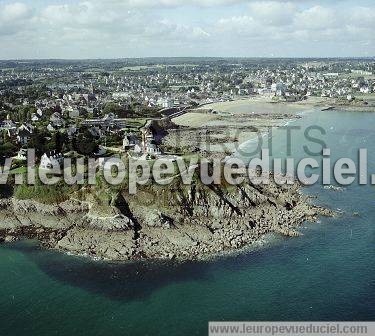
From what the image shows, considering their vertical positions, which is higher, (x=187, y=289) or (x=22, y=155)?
(x=22, y=155)

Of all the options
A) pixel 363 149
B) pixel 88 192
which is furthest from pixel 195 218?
pixel 363 149

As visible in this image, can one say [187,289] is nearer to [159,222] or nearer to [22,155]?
[159,222]

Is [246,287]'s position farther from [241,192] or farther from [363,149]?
[363,149]

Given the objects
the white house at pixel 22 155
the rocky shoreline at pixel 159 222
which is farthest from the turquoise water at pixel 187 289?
the white house at pixel 22 155

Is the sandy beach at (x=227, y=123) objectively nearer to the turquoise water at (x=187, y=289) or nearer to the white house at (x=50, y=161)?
the white house at (x=50, y=161)

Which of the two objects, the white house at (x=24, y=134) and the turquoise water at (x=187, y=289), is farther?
the white house at (x=24, y=134)

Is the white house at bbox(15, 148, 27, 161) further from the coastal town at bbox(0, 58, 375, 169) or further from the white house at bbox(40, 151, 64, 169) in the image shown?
the white house at bbox(40, 151, 64, 169)

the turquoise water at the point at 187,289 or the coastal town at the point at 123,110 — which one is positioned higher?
the coastal town at the point at 123,110

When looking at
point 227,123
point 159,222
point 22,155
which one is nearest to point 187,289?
point 159,222
